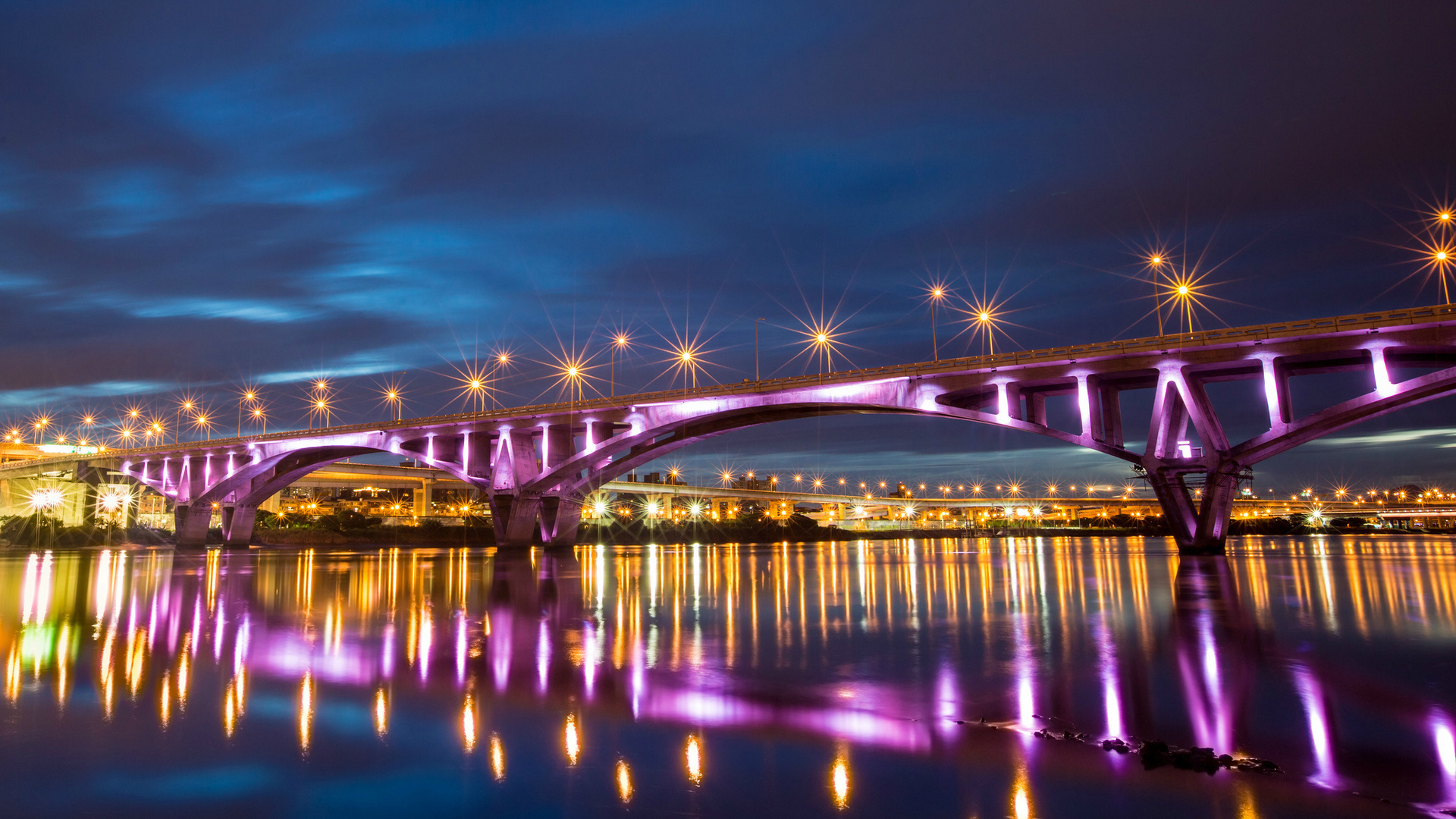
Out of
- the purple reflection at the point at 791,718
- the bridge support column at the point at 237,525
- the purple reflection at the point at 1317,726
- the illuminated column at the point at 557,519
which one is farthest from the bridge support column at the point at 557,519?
the purple reflection at the point at 1317,726

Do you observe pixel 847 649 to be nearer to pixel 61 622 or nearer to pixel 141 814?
pixel 141 814

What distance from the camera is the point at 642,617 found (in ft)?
66.4

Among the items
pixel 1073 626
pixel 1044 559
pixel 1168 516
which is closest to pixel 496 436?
pixel 1044 559

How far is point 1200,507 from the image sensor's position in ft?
150

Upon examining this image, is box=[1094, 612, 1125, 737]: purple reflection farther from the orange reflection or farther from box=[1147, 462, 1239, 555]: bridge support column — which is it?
box=[1147, 462, 1239, 555]: bridge support column

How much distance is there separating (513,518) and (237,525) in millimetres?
44224

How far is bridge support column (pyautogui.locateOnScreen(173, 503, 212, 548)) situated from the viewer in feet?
297

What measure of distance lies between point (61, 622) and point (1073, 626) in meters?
22.3

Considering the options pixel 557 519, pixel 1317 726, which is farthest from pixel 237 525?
pixel 1317 726

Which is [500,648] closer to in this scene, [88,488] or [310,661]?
[310,661]

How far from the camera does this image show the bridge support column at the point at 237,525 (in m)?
92.2

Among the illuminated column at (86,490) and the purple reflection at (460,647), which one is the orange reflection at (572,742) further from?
the illuminated column at (86,490)

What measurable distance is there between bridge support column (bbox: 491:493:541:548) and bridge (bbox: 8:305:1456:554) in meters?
0.12

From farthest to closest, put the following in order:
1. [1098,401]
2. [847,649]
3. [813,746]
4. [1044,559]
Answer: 1. [1044,559]
2. [1098,401]
3. [847,649]
4. [813,746]
